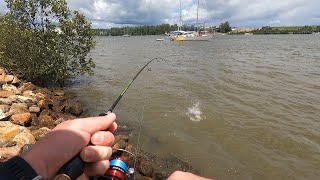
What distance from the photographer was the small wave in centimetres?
1235

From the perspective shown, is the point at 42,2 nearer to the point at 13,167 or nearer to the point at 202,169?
the point at 202,169

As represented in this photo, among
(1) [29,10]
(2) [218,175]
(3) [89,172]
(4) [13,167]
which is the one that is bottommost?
(2) [218,175]

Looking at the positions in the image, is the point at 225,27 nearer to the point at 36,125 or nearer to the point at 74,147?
the point at 36,125

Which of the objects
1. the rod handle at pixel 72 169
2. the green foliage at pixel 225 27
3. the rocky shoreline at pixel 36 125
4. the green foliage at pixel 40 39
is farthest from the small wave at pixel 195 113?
the green foliage at pixel 225 27

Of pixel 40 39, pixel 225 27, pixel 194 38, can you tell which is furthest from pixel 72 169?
pixel 225 27

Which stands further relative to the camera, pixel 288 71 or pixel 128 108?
pixel 288 71

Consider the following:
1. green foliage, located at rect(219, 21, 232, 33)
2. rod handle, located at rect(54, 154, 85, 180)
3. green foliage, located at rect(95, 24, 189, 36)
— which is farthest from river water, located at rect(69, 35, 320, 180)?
green foliage, located at rect(95, 24, 189, 36)

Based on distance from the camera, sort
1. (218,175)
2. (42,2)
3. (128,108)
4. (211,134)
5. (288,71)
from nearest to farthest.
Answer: (218,175)
(211,134)
(128,108)
(42,2)
(288,71)

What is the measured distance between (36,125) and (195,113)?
6479mm

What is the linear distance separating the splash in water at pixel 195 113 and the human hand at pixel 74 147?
34.3 feet

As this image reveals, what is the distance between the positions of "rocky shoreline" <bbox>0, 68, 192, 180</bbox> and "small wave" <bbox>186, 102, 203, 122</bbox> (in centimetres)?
359

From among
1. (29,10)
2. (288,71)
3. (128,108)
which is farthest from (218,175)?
(288,71)

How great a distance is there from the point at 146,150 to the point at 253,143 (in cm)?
357

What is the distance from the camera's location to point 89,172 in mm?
1915
